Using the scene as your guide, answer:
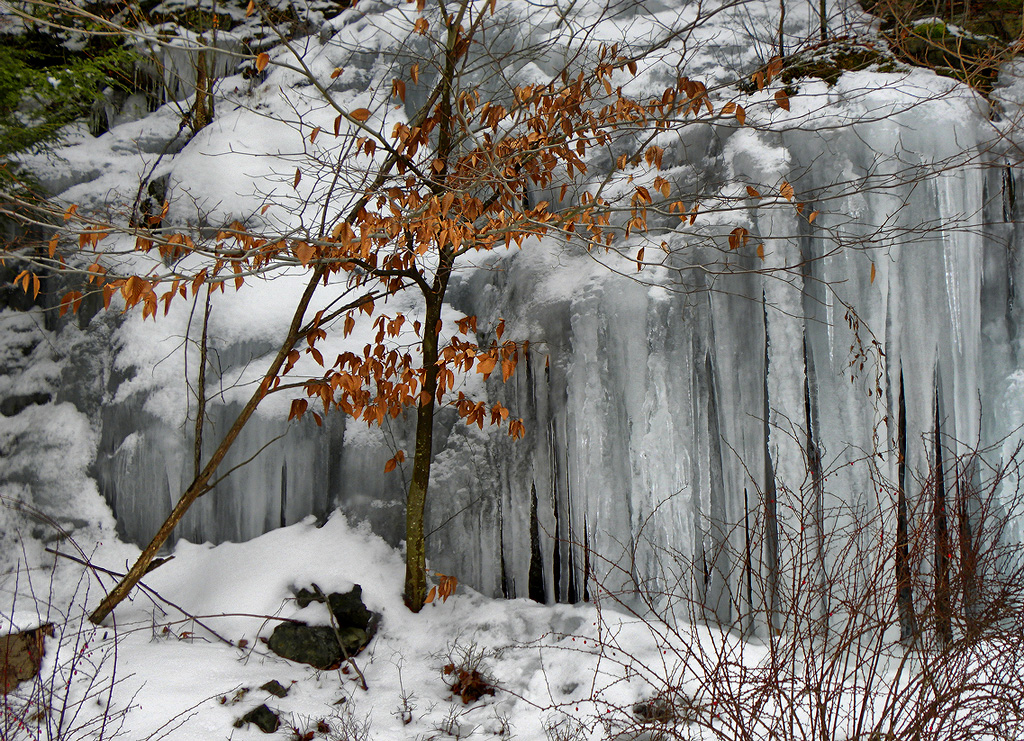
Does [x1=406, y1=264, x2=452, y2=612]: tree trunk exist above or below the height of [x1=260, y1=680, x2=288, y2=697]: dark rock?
above

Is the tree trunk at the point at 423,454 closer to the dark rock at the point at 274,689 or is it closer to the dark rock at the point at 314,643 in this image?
the dark rock at the point at 314,643

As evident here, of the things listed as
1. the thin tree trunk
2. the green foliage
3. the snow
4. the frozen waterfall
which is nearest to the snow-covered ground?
the snow

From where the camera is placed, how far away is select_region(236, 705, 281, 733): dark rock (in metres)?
2.90

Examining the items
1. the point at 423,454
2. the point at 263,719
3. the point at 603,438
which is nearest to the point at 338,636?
the point at 263,719

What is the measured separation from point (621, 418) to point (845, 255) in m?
1.41

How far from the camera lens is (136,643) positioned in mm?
3521

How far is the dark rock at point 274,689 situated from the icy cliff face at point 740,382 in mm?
1134

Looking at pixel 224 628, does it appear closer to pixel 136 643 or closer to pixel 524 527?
pixel 136 643

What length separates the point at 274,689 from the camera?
3156mm

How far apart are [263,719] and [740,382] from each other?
9.03ft

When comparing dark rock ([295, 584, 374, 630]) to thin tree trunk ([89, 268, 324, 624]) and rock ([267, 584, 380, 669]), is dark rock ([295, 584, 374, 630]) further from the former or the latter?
thin tree trunk ([89, 268, 324, 624])

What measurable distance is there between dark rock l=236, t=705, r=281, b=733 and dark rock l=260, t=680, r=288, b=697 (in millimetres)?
178

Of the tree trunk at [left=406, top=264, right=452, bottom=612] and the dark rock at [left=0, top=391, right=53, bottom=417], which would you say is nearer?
the tree trunk at [left=406, top=264, right=452, bottom=612]

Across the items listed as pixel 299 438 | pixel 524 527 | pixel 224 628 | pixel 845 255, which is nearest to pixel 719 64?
pixel 845 255
